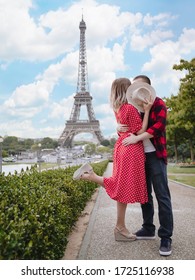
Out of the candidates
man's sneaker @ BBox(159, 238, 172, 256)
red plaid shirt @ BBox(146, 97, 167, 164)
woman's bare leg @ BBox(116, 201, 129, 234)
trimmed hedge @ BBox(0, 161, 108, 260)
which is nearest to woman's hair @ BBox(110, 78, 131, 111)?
Result: red plaid shirt @ BBox(146, 97, 167, 164)

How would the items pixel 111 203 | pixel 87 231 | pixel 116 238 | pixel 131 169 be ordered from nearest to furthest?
pixel 131 169 < pixel 116 238 < pixel 87 231 < pixel 111 203

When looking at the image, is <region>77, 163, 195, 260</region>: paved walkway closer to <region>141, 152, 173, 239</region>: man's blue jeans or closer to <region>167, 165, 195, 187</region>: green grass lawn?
<region>141, 152, 173, 239</region>: man's blue jeans

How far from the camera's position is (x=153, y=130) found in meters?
3.35

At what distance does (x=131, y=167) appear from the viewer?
3.45 m

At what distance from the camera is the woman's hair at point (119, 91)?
3521 mm

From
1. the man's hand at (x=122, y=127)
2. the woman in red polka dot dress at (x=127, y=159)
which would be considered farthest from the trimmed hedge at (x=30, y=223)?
the man's hand at (x=122, y=127)

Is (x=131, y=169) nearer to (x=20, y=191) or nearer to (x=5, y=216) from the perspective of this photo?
(x=20, y=191)

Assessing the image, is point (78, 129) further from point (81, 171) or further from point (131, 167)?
point (131, 167)

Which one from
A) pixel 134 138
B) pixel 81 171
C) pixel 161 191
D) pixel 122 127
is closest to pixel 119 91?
pixel 122 127

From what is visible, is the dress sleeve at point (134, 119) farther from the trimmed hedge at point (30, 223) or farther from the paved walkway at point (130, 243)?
the paved walkway at point (130, 243)

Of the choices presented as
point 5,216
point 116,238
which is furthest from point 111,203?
point 5,216

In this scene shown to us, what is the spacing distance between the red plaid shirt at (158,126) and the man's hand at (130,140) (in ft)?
0.50

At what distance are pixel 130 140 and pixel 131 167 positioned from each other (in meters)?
0.27
